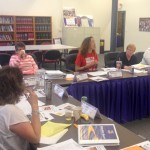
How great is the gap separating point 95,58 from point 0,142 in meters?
2.96

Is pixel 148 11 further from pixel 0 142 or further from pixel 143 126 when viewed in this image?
pixel 0 142

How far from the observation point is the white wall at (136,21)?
8820 mm

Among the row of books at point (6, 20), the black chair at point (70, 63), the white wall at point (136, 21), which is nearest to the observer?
the black chair at point (70, 63)

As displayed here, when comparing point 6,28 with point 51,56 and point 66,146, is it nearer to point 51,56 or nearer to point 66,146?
point 51,56

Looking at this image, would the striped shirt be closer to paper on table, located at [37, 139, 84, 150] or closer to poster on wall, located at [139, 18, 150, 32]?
paper on table, located at [37, 139, 84, 150]

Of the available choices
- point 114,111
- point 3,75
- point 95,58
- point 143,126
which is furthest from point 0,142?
point 95,58

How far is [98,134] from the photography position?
161 centimetres

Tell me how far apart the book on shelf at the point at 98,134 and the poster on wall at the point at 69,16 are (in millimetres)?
8280

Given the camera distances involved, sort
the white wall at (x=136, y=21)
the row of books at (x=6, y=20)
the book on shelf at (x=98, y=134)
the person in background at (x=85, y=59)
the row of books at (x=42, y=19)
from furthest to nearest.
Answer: the row of books at (x=42, y=19) < the white wall at (x=136, y=21) < the row of books at (x=6, y=20) < the person in background at (x=85, y=59) < the book on shelf at (x=98, y=134)

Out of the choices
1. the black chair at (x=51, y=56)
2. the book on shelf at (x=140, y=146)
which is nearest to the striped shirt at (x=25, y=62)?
the book on shelf at (x=140, y=146)

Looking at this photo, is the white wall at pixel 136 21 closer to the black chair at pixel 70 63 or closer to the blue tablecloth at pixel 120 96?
the black chair at pixel 70 63

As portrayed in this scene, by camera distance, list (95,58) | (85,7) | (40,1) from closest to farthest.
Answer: (95,58), (40,1), (85,7)

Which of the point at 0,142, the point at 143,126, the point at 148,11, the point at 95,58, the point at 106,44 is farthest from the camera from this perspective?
the point at 106,44

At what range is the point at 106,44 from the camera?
1098 centimetres
